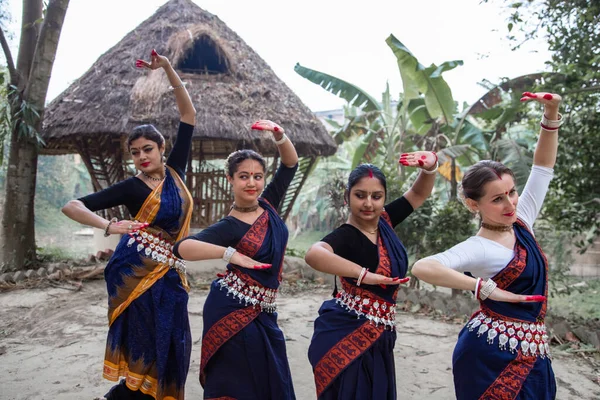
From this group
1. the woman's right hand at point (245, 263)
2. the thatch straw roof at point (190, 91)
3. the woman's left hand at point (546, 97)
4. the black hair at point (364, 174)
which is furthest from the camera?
the thatch straw roof at point (190, 91)

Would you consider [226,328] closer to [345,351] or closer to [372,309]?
[345,351]

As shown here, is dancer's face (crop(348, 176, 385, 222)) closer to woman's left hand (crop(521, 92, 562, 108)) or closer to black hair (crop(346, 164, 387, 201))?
black hair (crop(346, 164, 387, 201))

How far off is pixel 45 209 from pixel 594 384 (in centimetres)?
2153

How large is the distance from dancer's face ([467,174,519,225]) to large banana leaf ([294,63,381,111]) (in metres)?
7.61

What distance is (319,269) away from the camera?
7.95 feet

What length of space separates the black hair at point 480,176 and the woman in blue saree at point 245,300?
1.05 meters

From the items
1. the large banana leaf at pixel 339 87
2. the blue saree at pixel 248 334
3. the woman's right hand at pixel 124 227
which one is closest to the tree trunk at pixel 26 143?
the large banana leaf at pixel 339 87

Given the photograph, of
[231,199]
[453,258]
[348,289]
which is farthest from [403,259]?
[231,199]

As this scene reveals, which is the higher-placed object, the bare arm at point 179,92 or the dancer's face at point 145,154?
the bare arm at point 179,92

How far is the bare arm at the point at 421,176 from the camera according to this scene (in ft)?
8.20

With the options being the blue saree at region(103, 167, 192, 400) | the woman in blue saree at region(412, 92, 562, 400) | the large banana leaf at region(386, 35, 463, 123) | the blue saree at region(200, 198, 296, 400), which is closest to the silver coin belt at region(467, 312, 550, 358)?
the woman in blue saree at region(412, 92, 562, 400)

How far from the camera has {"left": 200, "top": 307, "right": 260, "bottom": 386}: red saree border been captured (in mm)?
2676

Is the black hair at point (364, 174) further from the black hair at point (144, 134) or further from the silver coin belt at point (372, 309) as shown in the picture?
the black hair at point (144, 134)

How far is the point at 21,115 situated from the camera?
761 centimetres
